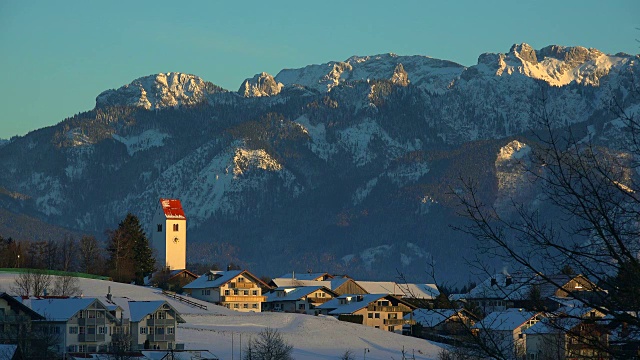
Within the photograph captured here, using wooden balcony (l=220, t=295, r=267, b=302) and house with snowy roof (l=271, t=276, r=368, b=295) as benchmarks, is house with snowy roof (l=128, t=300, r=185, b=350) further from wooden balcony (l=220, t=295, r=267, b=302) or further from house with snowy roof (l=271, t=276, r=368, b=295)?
house with snowy roof (l=271, t=276, r=368, b=295)

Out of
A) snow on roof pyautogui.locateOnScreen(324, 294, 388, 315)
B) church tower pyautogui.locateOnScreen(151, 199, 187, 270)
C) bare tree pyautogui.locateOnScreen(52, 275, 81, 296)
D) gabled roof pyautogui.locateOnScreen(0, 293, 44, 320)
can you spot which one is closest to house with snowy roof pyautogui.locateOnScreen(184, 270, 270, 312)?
snow on roof pyautogui.locateOnScreen(324, 294, 388, 315)

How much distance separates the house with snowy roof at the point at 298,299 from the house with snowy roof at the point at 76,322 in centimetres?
4916

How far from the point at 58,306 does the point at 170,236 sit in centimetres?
8860

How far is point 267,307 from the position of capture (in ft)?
466

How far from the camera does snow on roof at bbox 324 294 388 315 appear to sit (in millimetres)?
126006

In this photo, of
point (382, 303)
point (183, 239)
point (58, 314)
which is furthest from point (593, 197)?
point (183, 239)

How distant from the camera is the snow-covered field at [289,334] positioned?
91.0 metres

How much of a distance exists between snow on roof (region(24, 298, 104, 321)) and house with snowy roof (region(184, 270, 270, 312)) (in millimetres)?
44823

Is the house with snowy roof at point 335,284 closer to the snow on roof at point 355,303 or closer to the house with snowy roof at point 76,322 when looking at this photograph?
the snow on roof at point 355,303

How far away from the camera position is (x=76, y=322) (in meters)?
83.5

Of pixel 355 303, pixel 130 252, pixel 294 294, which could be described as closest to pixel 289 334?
pixel 355 303

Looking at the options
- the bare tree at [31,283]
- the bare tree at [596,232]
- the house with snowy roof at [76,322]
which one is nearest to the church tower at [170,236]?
the bare tree at [31,283]

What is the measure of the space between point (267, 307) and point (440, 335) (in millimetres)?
35686

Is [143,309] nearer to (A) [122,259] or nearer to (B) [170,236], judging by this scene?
(A) [122,259]
